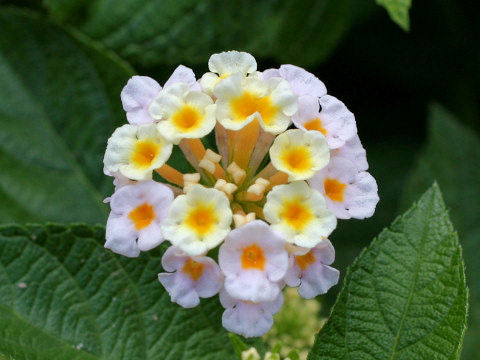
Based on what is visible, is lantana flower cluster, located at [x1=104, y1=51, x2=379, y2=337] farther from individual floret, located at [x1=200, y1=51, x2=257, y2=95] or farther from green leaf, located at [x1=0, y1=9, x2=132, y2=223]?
green leaf, located at [x1=0, y1=9, x2=132, y2=223]

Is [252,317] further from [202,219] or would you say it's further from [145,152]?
[145,152]

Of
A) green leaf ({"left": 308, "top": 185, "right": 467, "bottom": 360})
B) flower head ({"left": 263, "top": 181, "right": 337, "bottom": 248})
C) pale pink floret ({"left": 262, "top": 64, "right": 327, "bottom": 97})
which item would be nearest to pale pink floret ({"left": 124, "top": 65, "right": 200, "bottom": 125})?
pale pink floret ({"left": 262, "top": 64, "right": 327, "bottom": 97})

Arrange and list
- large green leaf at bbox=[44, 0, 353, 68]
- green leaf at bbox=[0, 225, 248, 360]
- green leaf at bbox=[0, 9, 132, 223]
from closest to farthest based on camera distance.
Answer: green leaf at bbox=[0, 225, 248, 360], green leaf at bbox=[0, 9, 132, 223], large green leaf at bbox=[44, 0, 353, 68]

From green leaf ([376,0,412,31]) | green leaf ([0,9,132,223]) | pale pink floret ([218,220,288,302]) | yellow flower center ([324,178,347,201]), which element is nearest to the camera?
pale pink floret ([218,220,288,302])

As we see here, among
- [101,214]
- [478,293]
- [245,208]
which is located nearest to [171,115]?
[245,208]

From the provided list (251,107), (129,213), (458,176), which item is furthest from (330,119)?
(458,176)

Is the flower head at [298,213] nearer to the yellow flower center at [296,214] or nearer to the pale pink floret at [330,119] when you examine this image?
the yellow flower center at [296,214]
